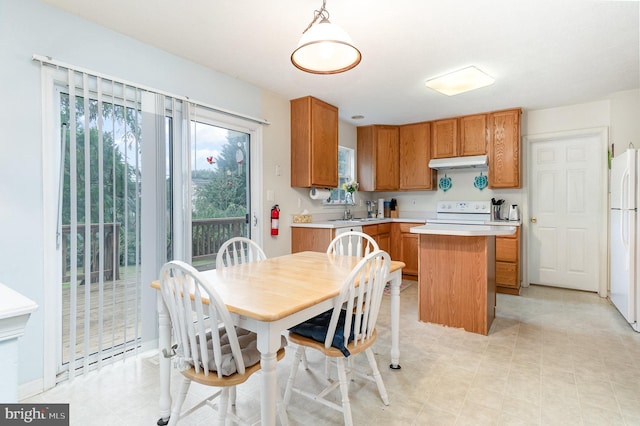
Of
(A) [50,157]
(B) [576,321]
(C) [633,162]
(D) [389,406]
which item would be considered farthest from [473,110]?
(A) [50,157]

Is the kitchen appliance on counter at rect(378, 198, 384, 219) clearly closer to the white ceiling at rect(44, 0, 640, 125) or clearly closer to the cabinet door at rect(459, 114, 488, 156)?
the cabinet door at rect(459, 114, 488, 156)

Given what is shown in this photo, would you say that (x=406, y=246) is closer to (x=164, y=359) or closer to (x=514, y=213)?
(x=514, y=213)

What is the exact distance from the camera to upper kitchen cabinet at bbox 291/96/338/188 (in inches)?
146

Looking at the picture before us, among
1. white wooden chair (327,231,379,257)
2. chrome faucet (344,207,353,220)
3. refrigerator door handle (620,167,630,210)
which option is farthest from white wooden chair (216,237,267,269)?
refrigerator door handle (620,167,630,210)

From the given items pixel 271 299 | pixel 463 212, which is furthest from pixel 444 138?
pixel 271 299

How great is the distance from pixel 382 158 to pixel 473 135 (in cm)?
132

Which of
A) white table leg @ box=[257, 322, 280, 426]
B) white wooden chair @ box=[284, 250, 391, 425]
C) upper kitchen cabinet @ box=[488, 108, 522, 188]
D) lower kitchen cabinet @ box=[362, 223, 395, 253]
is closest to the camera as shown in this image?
white table leg @ box=[257, 322, 280, 426]

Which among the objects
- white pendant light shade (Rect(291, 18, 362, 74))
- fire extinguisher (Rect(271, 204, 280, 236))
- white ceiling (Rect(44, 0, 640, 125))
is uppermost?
white ceiling (Rect(44, 0, 640, 125))

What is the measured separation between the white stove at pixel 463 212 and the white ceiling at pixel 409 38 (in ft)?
5.23

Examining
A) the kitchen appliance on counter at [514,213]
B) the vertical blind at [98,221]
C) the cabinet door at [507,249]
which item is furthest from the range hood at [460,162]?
the vertical blind at [98,221]

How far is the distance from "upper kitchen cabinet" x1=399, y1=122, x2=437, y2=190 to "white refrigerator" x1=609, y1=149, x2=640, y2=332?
7.03 ft

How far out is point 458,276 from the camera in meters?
2.88

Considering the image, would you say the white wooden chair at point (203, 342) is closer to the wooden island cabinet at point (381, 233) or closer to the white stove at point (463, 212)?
the wooden island cabinet at point (381, 233)

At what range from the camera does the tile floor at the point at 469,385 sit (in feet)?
5.62
